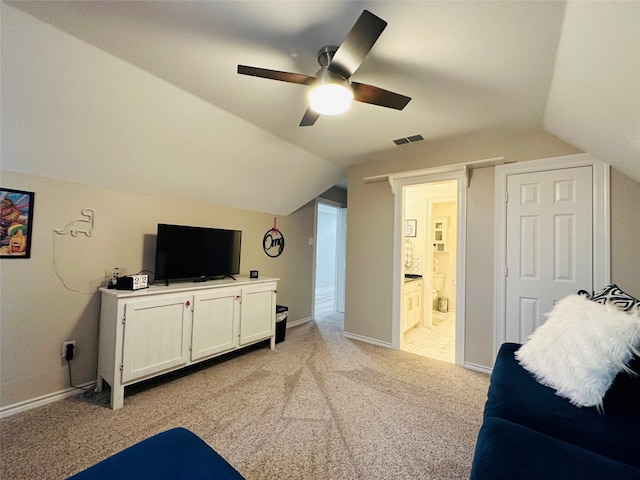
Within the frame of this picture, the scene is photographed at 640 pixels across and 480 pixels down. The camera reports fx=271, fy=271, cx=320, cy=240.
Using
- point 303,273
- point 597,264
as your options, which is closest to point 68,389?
point 303,273

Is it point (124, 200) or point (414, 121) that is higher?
point (414, 121)

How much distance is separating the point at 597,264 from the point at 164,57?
3.87 metres

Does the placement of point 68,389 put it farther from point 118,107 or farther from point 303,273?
point 303,273

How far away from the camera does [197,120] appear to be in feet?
8.09

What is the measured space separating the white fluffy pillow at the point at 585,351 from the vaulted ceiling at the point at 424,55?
116cm

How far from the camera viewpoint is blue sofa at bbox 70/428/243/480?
38.0 inches

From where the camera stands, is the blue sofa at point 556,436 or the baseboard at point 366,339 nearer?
the blue sofa at point 556,436

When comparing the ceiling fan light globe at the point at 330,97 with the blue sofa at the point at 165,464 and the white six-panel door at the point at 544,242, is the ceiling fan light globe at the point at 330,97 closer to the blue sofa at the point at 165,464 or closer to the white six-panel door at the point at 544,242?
the blue sofa at the point at 165,464

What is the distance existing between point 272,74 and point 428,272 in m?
4.18

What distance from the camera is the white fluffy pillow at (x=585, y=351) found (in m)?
1.14

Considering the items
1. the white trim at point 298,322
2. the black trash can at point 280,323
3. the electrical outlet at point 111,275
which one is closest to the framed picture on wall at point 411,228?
the white trim at point 298,322

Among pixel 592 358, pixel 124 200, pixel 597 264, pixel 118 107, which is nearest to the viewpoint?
pixel 592 358

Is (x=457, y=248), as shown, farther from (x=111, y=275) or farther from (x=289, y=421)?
(x=111, y=275)

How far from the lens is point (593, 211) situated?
2467 mm
